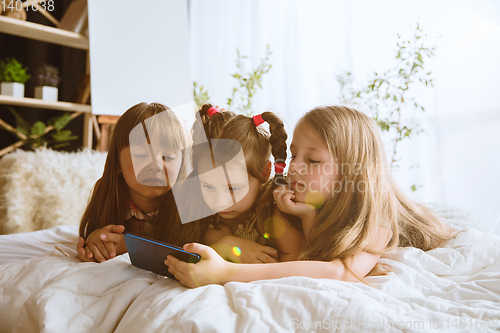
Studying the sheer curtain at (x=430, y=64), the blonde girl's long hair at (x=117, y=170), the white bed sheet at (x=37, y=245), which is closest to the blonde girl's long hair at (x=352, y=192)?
the blonde girl's long hair at (x=117, y=170)

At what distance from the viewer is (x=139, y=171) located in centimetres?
101

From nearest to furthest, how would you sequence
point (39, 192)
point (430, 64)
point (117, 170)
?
1. point (117, 170)
2. point (39, 192)
3. point (430, 64)

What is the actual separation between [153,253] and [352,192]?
0.46 metres

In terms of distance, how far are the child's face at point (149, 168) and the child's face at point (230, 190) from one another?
13 cm

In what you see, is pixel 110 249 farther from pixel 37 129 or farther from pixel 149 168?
pixel 37 129

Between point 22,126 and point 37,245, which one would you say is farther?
point 22,126

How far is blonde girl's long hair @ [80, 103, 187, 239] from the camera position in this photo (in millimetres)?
1040

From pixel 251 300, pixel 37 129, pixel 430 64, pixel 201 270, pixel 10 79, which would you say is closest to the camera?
pixel 251 300

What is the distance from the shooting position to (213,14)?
9.21ft

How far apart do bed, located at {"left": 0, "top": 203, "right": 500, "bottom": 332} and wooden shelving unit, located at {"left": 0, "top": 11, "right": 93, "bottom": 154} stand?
1.80 m

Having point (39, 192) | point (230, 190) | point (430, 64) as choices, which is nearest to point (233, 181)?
point (230, 190)

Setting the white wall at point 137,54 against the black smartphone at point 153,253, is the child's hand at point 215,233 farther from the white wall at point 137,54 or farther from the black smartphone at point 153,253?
the white wall at point 137,54

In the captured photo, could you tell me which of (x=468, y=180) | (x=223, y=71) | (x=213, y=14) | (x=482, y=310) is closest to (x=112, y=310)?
(x=482, y=310)

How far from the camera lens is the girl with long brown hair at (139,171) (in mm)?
1012
